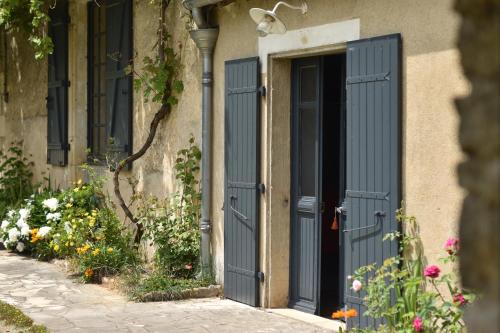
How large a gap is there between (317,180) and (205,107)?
1.45 metres

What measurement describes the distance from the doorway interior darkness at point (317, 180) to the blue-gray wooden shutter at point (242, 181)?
0.32 meters

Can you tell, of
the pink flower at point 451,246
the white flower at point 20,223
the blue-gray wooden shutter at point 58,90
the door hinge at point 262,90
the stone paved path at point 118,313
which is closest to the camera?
the pink flower at point 451,246

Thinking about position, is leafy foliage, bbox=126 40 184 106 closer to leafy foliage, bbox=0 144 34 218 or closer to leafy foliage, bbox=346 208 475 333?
leafy foliage, bbox=346 208 475 333

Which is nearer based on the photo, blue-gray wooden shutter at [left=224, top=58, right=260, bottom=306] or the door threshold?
the door threshold

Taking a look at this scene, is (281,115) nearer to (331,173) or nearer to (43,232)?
(331,173)

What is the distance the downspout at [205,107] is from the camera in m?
7.48

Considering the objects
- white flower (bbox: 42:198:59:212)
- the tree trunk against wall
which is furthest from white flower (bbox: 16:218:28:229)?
the tree trunk against wall

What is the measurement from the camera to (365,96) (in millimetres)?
5562

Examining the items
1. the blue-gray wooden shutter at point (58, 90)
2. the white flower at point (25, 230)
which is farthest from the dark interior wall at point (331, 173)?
the blue-gray wooden shutter at point (58, 90)

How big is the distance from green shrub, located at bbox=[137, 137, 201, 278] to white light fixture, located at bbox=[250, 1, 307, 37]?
6.21ft

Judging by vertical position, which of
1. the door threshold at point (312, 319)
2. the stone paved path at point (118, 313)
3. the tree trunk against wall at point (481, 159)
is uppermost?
the tree trunk against wall at point (481, 159)

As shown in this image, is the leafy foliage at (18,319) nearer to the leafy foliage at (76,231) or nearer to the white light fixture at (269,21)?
the leafy foliage at (76,231)

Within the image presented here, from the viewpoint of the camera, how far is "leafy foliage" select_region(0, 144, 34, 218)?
460 inches

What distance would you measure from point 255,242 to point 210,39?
1911mm
